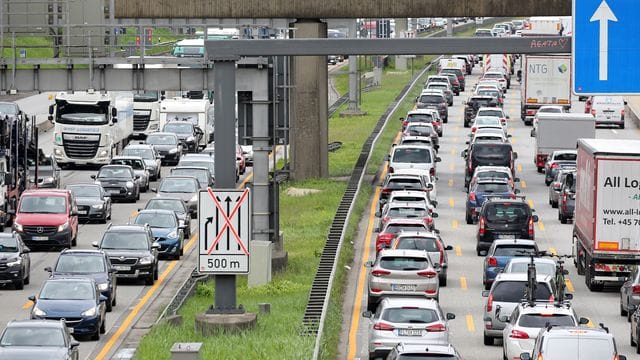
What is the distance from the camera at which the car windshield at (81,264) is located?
4156cm

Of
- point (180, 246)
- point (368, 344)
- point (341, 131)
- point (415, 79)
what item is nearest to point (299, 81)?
point (180, 246)

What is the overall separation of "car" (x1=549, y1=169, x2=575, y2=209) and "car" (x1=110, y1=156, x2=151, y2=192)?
1389cm

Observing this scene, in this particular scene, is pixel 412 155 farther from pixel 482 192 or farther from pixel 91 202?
pixel 91 202

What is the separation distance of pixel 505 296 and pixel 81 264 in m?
9.91

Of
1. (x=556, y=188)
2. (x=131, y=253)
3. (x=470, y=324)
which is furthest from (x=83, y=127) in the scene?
(x=470, y=324)

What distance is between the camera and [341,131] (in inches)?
3489

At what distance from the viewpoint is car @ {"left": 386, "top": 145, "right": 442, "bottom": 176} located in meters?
63.0

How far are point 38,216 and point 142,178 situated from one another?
47.1 feet

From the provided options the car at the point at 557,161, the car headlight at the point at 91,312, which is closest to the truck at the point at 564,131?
the car at the point at 557,161

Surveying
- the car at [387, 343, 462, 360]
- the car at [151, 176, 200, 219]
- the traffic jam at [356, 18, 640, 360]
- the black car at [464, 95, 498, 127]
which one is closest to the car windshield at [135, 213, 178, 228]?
the traffic jam at [356, 18, 640, 360]

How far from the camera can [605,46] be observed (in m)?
27.0

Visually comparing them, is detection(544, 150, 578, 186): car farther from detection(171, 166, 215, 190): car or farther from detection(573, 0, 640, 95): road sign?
detection(573, 0, 640, 95): road sign

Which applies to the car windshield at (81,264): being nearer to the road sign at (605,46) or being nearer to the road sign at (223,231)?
the road sign at (223,231)

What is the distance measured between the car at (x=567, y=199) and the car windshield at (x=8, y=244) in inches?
720
